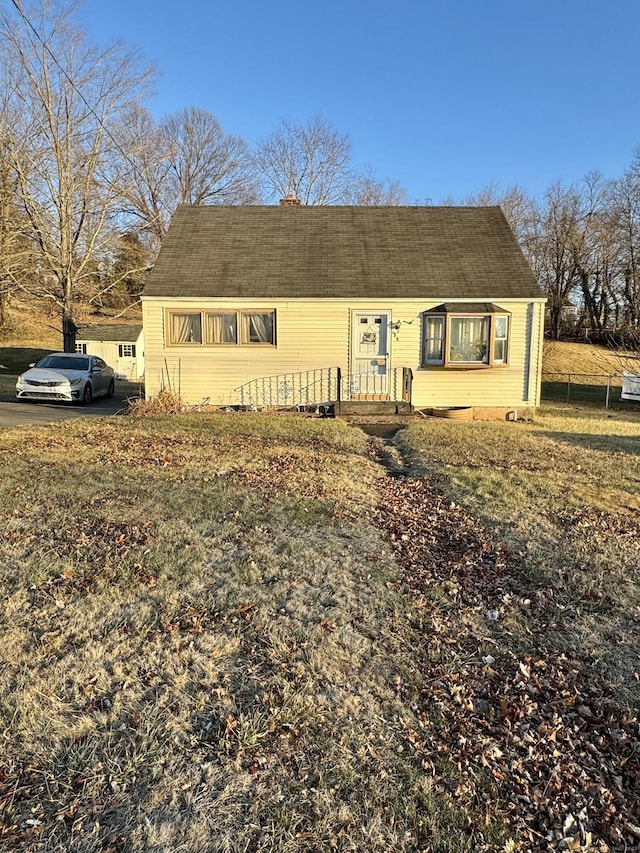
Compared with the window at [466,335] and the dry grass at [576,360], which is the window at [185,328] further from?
the dry grass at [576,360]

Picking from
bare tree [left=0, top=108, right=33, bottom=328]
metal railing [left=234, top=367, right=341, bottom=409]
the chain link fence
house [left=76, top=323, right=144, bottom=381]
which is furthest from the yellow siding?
house [left=76, top=323, right=144, bottom=381]

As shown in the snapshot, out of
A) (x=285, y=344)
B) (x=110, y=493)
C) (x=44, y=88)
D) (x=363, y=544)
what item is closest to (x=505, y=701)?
(x=363, y=544)

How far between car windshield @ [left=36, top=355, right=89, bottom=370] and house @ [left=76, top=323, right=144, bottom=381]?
13594 mm

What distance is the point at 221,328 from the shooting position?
13945mm

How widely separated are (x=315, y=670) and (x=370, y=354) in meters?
11.6

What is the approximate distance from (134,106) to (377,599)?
26.2 m

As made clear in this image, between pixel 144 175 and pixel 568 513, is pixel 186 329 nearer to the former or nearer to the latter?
pixel 568 513

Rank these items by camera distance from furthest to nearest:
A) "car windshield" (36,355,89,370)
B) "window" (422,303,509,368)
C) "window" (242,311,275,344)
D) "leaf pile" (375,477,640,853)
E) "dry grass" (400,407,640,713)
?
1. "car windshield" (36,355,89,370)
2. "window" (242,311,275,344)
3. "window" (422,303,509,368)
4. "dry grass" (400,407,640,713)
5. "leaf pile" (375,477,640,853)

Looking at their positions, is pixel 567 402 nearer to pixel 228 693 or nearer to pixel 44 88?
pixel 228 693

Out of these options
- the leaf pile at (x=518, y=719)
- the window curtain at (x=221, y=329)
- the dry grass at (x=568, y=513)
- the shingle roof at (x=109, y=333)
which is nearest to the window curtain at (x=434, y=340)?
the dry grass at (x=568, y=513)

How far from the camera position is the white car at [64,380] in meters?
15.8

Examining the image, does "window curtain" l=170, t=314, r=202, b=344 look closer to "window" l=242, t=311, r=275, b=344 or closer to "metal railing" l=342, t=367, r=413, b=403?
"window" l=242, t=311, r=275, b=344

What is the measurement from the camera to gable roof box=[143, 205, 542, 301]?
13.8 m

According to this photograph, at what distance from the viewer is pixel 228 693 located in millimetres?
2865
